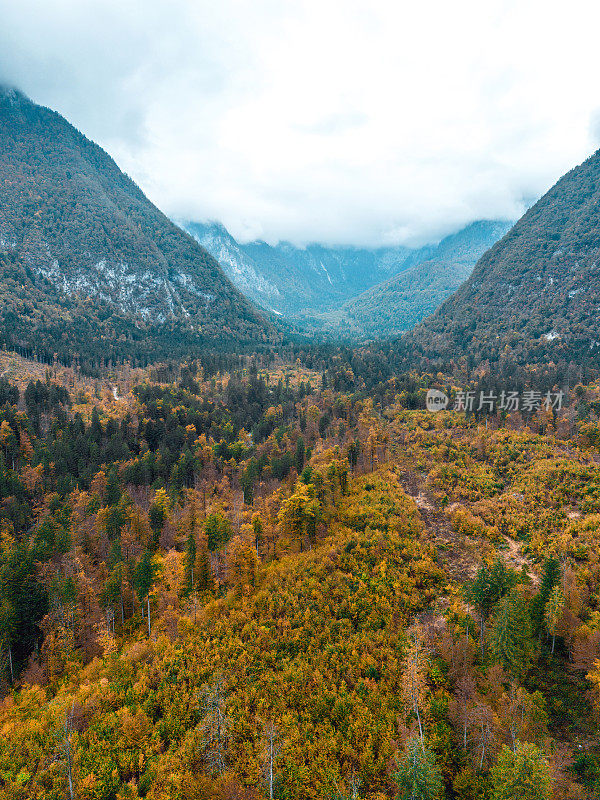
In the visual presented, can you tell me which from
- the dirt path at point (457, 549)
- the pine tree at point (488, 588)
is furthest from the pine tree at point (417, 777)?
the dirt path at point (457, 549)

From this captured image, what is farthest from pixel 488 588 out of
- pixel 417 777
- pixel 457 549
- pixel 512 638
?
pixel 417 777

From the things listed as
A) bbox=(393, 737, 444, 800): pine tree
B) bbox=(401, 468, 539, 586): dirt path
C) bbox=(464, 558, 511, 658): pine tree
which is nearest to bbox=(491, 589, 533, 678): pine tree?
bbox=(464, 558, 511, 658): pine tree

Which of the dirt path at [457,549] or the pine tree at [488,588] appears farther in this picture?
the dirt path at [457,549]

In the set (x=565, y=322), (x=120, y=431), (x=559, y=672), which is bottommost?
(x=559, y=672)

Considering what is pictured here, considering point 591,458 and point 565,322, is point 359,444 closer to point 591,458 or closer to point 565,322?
point 591,458

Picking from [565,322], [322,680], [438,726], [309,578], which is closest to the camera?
[438,726]

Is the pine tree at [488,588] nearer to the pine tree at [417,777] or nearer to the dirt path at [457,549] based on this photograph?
the dirt path at [457,549]

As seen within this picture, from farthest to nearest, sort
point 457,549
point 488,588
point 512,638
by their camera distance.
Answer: point 457,549, point 488,588, point 512,638

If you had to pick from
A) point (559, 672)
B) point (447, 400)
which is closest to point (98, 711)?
point (559, 672)

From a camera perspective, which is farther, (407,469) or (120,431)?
A: (120,431)

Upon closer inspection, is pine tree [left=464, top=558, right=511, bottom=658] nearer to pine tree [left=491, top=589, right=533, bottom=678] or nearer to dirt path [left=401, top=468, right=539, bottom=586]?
pine tree [left=491, top=589, right=533, bottom=678]

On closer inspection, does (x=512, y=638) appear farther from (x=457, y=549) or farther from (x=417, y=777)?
(x=457, y=549)
